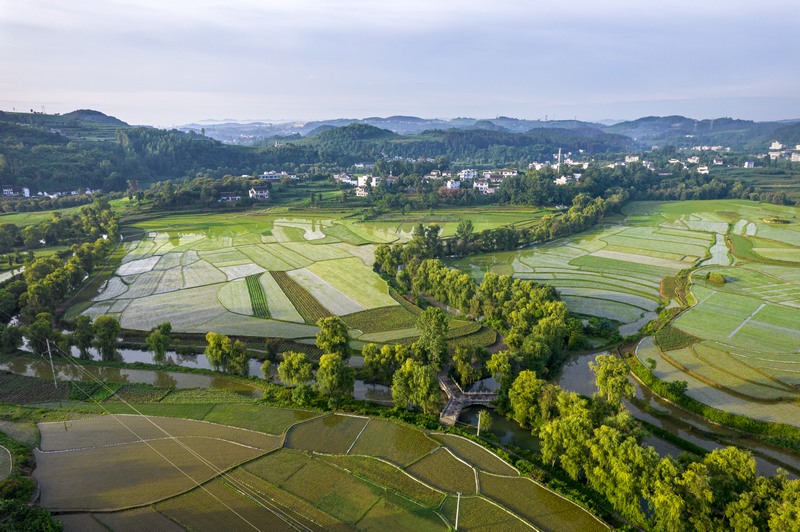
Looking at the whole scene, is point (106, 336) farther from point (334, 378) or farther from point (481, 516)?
point (481, 516)

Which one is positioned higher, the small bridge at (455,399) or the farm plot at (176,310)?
the farm plot at (176,310)

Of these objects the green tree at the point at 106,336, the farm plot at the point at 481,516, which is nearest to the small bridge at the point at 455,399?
the farm plot at the point at 481,516

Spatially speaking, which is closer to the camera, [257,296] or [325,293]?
[257,296]

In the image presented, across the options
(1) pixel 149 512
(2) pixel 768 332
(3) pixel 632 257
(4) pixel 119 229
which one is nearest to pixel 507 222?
(3) pixel 632 257

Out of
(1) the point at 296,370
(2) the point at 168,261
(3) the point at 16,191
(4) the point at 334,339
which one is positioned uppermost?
(3) the point at 16,191

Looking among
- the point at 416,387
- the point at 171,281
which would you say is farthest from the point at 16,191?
the point at 416,387

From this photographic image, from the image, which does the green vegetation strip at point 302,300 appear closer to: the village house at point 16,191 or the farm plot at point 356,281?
the farm plot at point 356,281

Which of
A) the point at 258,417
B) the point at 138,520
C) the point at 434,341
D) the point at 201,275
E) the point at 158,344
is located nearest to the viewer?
the point at 138,520
